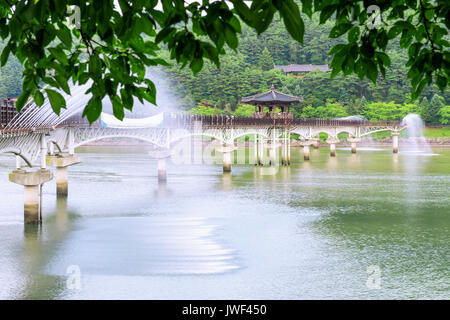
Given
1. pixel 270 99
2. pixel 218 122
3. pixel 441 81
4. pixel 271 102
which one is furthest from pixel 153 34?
pixel 271 102

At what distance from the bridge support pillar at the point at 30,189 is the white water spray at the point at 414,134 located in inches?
2991

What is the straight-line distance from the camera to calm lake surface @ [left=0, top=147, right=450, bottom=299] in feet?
49.5

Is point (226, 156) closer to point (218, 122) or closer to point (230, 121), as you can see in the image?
point (230, 121)

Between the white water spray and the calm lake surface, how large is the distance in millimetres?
55803

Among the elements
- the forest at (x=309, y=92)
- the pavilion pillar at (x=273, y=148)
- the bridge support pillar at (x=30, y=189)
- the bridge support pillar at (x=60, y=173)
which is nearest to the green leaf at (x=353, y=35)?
the bridge support pillar at (x=30, y=189)

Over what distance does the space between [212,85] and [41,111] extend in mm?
63658

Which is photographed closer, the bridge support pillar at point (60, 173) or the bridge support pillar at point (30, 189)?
the bridge support pillar at point (30, 189)

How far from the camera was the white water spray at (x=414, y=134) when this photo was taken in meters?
91.3

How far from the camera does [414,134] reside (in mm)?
94500

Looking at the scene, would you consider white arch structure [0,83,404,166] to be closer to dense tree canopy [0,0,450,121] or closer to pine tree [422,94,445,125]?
dense tree canopy [0,0,450,121]

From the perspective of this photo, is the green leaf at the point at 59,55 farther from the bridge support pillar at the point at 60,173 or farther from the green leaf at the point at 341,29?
the bridge support pillar at the point at 60,173

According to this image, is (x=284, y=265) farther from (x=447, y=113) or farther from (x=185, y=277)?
(x=447, y=113)

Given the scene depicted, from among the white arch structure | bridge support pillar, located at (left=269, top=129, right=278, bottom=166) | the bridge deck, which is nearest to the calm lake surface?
the white arch structure
